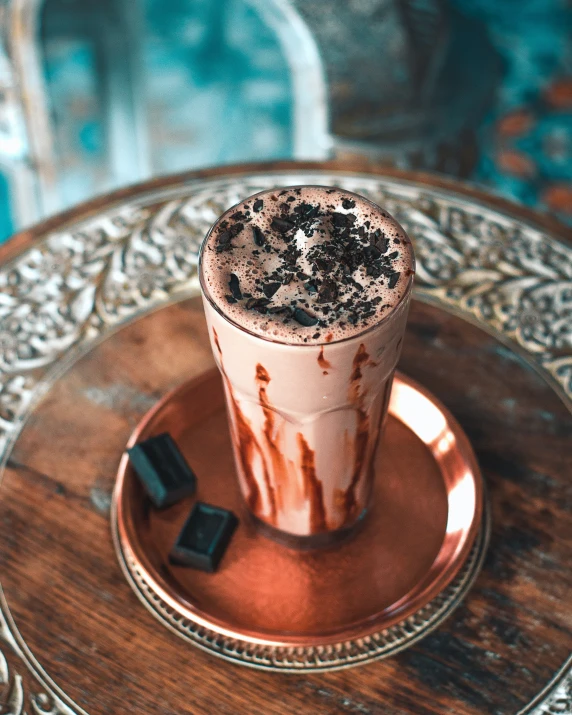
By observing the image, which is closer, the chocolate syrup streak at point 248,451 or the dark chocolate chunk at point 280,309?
the dark chocolate chunk at point 280,309

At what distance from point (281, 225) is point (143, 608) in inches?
14.5

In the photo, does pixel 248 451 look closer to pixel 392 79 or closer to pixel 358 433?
pixel 358 433

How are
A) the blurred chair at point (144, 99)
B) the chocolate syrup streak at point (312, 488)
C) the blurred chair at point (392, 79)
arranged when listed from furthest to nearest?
1. the blurred chair at point (144, 99)
2. the blurred chair at point (392, 79)
3. the chocolate syrup streak at point (312, 488)

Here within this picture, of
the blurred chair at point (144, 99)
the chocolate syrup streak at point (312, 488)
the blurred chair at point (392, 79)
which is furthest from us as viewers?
the blurred chair at point (144, 99)

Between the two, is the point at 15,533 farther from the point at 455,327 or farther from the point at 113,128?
the point at 113,128

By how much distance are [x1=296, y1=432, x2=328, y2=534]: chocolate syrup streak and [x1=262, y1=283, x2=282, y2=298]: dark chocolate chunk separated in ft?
0.42

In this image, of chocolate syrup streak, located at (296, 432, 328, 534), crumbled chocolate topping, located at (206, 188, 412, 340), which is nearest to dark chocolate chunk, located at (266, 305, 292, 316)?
crumbled chocolate topping, located at (206, 188, 412, 340)

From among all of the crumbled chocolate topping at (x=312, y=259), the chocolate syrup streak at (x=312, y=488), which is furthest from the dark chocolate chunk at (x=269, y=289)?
the chocolate syrup streak at (x=312, y=488)

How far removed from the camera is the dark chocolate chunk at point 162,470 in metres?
0.75

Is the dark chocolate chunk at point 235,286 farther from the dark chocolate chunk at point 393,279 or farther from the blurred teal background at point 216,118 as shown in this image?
the blurred teal background at point 216,118

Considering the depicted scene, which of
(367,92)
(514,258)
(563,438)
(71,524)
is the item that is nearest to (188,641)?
(71,524)

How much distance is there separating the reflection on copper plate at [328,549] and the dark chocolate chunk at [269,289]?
24 cm

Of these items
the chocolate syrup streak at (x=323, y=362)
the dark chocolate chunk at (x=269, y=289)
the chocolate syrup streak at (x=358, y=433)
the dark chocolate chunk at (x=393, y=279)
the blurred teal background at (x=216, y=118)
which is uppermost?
the dark chocolate chunk at (x=393, y=279)

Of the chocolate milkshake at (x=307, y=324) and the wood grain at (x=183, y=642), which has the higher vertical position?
the chocolate milkshake at (x=307, y=324)
